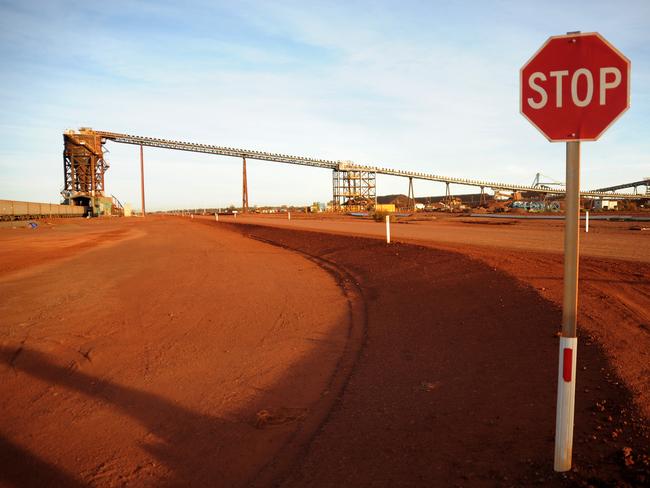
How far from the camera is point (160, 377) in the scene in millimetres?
5684

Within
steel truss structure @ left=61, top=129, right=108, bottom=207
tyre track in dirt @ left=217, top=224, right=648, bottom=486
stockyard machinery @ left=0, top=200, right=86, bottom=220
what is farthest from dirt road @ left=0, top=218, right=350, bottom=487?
steel truss structure @ left=61, top=129, right=108, bottom=207

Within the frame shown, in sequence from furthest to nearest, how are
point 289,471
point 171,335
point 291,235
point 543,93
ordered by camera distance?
point 291,235
point 171,335
point 289,471
point 543,93

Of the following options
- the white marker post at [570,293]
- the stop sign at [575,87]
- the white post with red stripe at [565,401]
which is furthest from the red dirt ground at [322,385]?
the stop sign at [575,87]

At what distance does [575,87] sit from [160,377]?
17.4 ft

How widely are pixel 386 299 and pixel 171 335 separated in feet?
15.1

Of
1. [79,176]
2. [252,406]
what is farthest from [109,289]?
[79,176]

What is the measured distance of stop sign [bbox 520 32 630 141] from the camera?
112 inches

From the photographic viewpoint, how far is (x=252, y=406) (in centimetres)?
485

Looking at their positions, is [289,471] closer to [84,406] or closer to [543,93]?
[84,406]

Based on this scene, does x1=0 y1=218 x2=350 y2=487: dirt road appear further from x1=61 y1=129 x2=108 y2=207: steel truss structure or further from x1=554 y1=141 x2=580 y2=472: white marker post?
x1=61 y1=129 x2=108 y2=207: steel truss structure

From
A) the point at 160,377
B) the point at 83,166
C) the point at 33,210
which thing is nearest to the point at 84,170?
the point at 83,166

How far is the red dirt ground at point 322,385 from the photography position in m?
3.62

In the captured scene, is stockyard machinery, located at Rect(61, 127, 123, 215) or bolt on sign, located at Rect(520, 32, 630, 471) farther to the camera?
stockyard machinery, located at Rect(61, 127, 123, 215)

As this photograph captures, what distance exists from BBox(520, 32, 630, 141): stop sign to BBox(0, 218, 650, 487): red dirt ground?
7.80 feet
